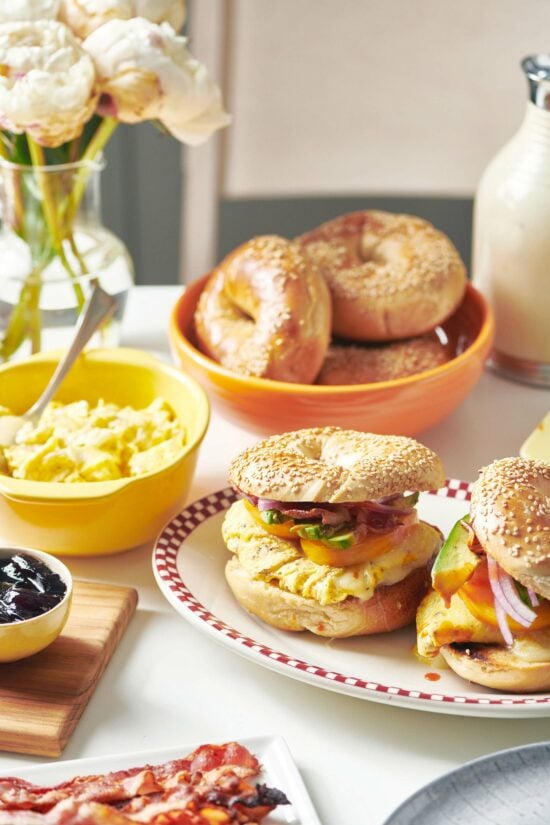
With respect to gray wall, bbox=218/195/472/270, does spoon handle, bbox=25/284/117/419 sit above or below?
above

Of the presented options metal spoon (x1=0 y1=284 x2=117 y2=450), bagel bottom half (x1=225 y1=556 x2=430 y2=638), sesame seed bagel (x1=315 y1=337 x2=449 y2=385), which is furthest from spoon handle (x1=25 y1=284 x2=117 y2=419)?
bagel bottom half (x1=225 y1=556 x2=430 y2=638)

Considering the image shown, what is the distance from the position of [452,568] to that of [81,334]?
2.42 feet

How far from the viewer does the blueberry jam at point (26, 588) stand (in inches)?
50.7

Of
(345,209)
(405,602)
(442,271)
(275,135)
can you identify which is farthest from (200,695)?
(345,209)

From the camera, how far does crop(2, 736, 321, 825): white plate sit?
1.11 meters

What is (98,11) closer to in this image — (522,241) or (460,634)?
(522,241)

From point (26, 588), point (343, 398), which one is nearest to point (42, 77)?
point (343, 398)

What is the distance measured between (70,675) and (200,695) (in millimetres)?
153

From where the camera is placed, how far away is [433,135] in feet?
8.81

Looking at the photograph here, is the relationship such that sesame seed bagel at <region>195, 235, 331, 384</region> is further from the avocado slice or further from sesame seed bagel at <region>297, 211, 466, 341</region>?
the avocado slice

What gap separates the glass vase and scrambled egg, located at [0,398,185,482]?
24 cm

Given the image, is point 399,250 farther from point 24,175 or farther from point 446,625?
point 446,625

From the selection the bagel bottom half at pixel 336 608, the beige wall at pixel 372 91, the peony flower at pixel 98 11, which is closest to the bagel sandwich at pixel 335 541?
the bagel bottom half at pixel 336 608

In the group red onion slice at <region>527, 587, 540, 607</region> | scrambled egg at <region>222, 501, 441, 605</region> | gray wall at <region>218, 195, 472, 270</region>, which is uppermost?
red onion slice at <region>527, 587, 540, 607</region>
